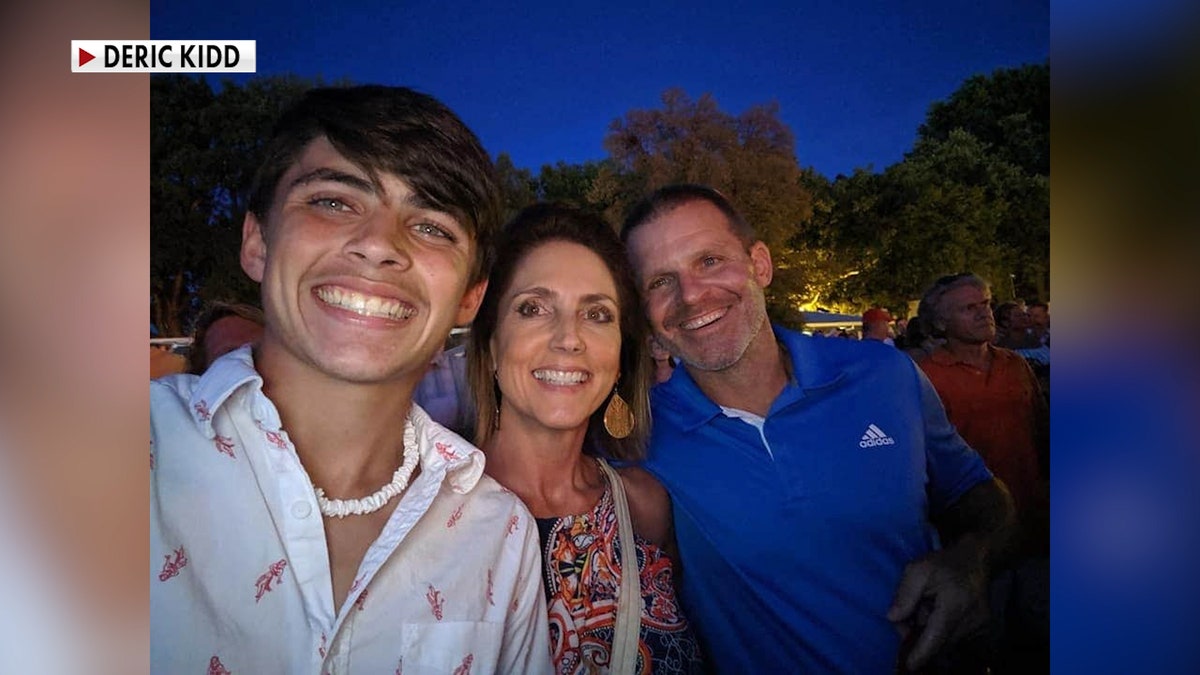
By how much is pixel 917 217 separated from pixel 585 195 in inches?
41.3

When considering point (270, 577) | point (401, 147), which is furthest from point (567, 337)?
point (270, 577)

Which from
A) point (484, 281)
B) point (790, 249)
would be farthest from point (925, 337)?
point (484, 281)

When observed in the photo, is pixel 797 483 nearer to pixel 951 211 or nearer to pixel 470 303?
pixel 951 211

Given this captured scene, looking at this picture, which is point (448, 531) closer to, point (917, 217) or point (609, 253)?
point (609, 253)

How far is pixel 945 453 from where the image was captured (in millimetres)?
2041

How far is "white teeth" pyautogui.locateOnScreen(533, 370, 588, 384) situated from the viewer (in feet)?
6.37

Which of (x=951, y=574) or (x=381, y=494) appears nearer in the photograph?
(x=381, y=494)

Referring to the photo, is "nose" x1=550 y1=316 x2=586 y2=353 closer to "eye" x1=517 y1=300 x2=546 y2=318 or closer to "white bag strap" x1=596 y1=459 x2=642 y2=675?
"eye" x1=517 y1=300 x2=546 y2=318

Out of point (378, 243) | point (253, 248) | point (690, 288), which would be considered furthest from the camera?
point (690, 288)

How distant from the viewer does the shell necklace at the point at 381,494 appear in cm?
186

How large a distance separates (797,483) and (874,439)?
0.28 metres

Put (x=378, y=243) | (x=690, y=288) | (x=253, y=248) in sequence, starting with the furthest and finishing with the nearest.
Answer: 1. (x=690, y=288)
2. (x=253, y=248)
3. (x=378, y=243)

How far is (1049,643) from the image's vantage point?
208cm

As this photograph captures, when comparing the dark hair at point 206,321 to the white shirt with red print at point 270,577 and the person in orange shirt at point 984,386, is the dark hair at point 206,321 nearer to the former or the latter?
the white shirt with red print at point 270,577
